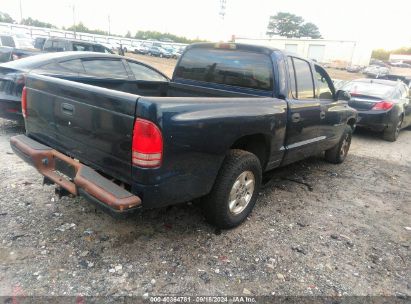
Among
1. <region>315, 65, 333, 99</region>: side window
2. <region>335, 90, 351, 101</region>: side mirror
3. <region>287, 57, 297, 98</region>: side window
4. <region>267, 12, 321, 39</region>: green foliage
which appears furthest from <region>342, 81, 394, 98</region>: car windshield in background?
<region>267, 12, 321, 39</region>: green foliage

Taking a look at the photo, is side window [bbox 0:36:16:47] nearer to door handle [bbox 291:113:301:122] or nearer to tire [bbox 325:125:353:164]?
tire [bbox 325:125:353:164]

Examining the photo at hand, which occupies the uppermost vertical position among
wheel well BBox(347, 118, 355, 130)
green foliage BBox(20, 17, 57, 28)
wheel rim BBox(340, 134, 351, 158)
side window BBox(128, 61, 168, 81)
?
side window BBox(128, 61, 168, 81)

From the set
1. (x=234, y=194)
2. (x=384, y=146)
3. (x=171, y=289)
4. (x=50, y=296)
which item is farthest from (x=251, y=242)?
(x=384, y=146)

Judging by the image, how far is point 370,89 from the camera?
352 inches

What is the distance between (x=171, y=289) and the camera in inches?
107

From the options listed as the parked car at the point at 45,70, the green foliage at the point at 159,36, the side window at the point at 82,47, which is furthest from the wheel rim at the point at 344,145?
the green foliage at the point at 159,36

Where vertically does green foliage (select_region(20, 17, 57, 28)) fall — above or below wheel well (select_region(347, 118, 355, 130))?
below

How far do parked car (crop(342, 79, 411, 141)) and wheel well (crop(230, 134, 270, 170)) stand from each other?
17.9 feet

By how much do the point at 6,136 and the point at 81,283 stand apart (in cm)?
443

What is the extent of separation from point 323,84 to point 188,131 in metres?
3.13

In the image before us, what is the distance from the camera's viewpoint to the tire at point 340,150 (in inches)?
240

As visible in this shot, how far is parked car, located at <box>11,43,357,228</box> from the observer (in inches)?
102

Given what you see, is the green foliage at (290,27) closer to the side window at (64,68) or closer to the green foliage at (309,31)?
the green foliage at (309,31)

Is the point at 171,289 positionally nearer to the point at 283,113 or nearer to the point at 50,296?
the point at 50,296
